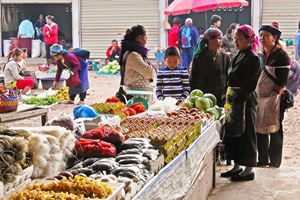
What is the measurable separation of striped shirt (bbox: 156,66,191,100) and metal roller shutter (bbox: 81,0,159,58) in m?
15.6

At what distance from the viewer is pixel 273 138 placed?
23.4ft

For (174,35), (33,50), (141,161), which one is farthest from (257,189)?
(33,50)

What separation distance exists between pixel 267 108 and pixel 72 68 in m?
6.44

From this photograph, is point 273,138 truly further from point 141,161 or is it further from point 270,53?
point 141,161

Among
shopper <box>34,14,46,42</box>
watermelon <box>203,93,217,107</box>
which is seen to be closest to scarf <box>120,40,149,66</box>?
watermelon <box>203,93,217,107</box>

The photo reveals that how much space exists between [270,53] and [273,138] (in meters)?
1.11

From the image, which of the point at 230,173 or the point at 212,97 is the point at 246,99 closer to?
the point at 212,97

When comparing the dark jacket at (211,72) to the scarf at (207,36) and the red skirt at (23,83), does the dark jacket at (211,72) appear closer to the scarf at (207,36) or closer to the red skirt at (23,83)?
the scarf at (207,36)

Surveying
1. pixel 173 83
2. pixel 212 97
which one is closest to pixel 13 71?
pixel 173 83

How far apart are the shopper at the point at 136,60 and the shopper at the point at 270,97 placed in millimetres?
1465

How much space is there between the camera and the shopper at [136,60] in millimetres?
7133

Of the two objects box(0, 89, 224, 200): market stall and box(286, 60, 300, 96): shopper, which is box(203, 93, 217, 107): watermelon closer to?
box(0, 89, 224, 200): market stall

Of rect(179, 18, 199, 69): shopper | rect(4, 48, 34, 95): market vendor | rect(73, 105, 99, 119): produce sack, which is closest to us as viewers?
rect(73, 105, 99, 119): produce sack

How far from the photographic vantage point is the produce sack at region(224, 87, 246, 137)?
627 cm
